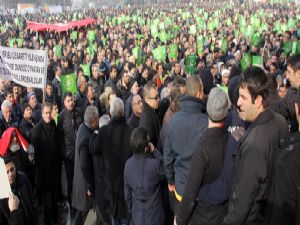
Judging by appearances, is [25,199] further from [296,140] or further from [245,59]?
[245,59]

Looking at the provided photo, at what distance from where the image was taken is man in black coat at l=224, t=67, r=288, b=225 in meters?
2.84

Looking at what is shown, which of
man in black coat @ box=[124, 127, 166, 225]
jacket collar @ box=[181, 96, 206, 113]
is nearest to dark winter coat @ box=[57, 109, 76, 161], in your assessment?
man in black coat @ box=[124, 127, 166, 225]

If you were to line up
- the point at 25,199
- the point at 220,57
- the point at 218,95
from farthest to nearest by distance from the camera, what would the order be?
the point at 220,57, the point at 25,199, the point at 218,95

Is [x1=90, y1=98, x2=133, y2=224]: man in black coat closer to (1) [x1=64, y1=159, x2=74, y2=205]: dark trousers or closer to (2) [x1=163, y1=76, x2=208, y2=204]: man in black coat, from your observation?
(2) [x1=163, y1=76, x2=208, y2=204]: man in black coat

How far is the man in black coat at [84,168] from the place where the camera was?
5043mm

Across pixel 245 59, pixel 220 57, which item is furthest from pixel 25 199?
pixel 220 57

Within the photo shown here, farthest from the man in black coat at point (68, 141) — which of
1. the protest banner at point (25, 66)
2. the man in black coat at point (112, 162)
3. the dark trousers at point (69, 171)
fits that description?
the man in black coat at point (112, 162)

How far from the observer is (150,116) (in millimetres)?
5160

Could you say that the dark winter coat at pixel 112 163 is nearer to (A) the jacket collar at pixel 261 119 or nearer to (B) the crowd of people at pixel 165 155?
(B) the crowd of people at pixel 165 155

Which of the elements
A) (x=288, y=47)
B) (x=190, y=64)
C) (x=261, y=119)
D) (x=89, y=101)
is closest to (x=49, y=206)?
(x=89, y=101)

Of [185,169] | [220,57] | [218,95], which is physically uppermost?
[218,95]

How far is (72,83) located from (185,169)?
5142mm

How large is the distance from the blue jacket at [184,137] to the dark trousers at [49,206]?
218 centimetres

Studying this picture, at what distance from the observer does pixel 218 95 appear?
3398mm
